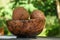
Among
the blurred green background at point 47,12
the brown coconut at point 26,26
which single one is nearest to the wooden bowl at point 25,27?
the brown coconut at point 26,26

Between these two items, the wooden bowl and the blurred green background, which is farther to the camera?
the blurred green background

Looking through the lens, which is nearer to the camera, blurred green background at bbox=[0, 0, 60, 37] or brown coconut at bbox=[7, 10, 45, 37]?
brown coconut at bbox=[7, 10, 45, 37]

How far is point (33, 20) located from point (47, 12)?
1103mm

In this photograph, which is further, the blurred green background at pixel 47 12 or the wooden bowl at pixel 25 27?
the blurred green background at pixel 47 12

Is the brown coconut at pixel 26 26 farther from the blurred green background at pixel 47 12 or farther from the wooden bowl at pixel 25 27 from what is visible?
the blurred green background at pixel 47 12

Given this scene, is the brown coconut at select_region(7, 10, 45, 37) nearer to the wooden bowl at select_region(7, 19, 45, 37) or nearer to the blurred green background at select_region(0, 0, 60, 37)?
the wooden bowl at select_region(7, 19, 45, 37)

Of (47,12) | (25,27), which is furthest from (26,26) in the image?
(47,12)

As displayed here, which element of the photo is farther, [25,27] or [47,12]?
[47,12]

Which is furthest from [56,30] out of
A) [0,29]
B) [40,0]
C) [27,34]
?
[27,34]

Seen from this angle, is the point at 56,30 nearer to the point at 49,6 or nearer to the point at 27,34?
the point at 49,6

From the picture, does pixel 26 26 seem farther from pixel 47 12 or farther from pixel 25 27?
pixel 47 12

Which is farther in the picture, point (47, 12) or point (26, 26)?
point (47, 12)

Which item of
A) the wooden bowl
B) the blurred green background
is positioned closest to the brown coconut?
the wooden bowl

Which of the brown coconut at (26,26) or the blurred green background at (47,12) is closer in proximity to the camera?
the brown coconut at (26,26)
